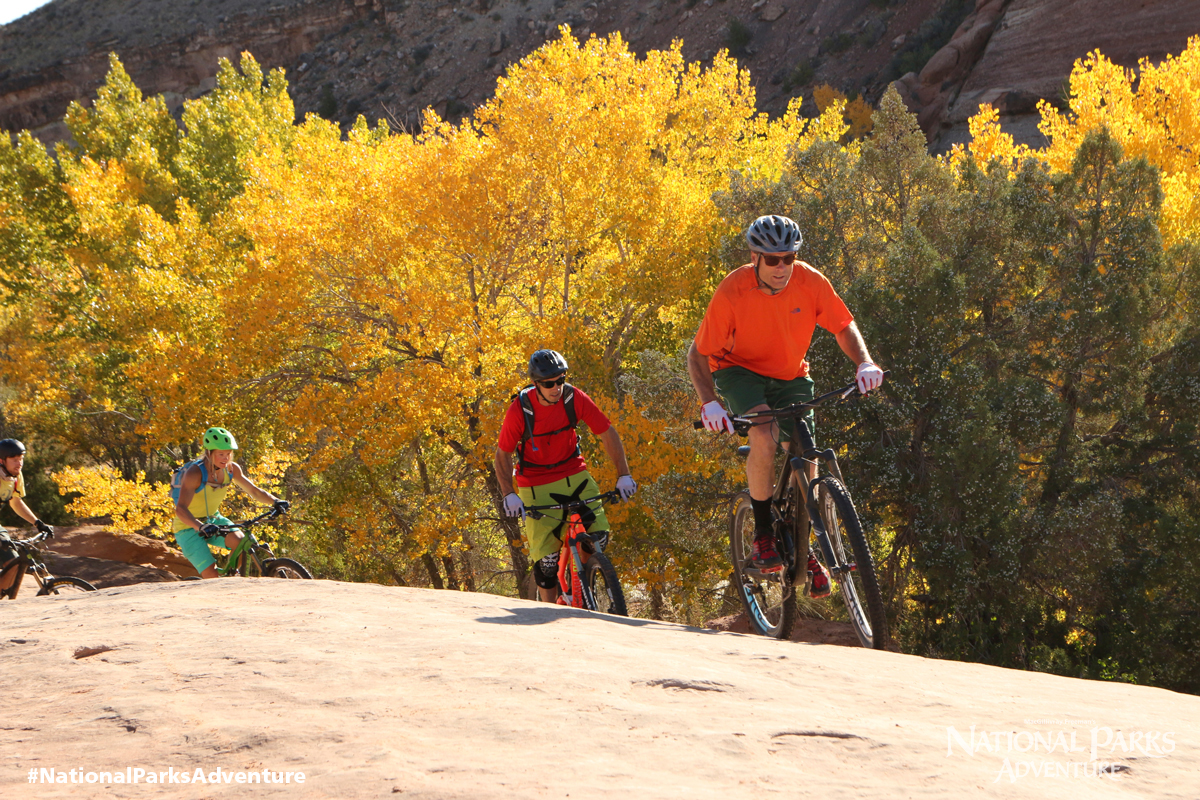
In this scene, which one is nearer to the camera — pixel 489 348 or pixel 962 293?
pixel 962 293

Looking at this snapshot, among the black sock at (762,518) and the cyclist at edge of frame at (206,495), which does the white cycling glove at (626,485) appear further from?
the cyclist at edge of frame at (206,495)

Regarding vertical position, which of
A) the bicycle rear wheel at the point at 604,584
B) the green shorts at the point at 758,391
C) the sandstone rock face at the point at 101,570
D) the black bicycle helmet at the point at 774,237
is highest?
the black bicycle helmet at the point at 774,237

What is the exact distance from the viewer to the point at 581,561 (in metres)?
6.24

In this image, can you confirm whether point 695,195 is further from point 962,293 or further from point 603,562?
point 603,562

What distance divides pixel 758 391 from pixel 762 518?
801 mm

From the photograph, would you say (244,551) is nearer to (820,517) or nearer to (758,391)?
(758,391)

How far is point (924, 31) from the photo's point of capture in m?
55.8

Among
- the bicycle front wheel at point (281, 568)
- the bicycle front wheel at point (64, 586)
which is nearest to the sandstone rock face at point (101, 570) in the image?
the bicycle front wheel at point (64, 586)

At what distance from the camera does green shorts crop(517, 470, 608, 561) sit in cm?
633

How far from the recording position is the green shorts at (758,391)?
16.8 feet

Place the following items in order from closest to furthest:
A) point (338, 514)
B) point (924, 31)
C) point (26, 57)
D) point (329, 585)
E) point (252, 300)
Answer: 1. point (329, 585)
2. point (252, 300)
3. point (338, 514)
4. point (924, 31)
5. point (26, 57)

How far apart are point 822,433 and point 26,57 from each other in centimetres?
10980

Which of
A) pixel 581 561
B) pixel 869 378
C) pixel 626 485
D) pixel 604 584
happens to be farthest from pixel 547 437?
pixel 869 378

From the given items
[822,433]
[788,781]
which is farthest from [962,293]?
[788,781]
